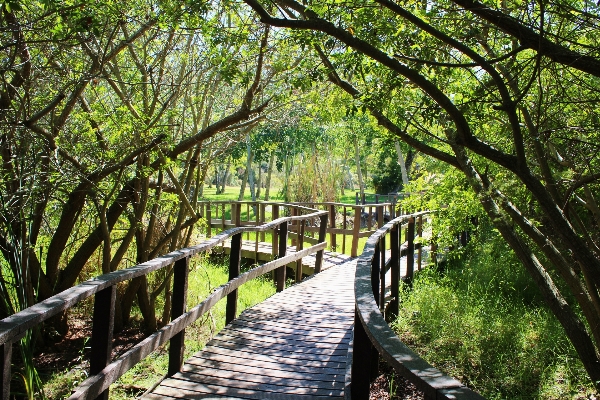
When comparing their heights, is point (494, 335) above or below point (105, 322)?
below

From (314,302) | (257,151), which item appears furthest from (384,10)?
(257,151)

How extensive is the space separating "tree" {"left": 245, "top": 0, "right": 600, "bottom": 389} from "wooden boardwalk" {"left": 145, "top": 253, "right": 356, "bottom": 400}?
199 cm

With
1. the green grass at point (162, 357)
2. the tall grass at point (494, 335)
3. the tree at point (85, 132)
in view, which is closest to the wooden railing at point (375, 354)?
the tall grass at point (494, 335)

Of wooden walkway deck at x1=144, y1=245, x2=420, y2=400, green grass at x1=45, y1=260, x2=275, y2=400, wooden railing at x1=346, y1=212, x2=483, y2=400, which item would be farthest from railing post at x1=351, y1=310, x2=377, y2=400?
green grass at x1=45, y1=260, x2=275, y2=400

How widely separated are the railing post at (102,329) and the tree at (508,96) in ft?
7.50

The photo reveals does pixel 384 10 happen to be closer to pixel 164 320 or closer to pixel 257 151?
pixel 164 320

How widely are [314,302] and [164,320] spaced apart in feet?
7.50

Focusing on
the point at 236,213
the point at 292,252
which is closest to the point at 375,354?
the point at 292,252

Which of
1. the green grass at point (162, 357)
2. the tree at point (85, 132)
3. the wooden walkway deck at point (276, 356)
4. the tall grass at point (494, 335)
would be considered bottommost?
the green grass at point (162, 357)

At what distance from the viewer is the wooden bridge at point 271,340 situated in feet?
7.87

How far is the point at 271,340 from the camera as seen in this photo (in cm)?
557

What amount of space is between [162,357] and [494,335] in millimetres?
4188

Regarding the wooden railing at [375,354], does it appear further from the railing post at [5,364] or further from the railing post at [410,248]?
Result: the railing post at [410,248]

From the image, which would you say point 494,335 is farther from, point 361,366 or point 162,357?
point 361,366
